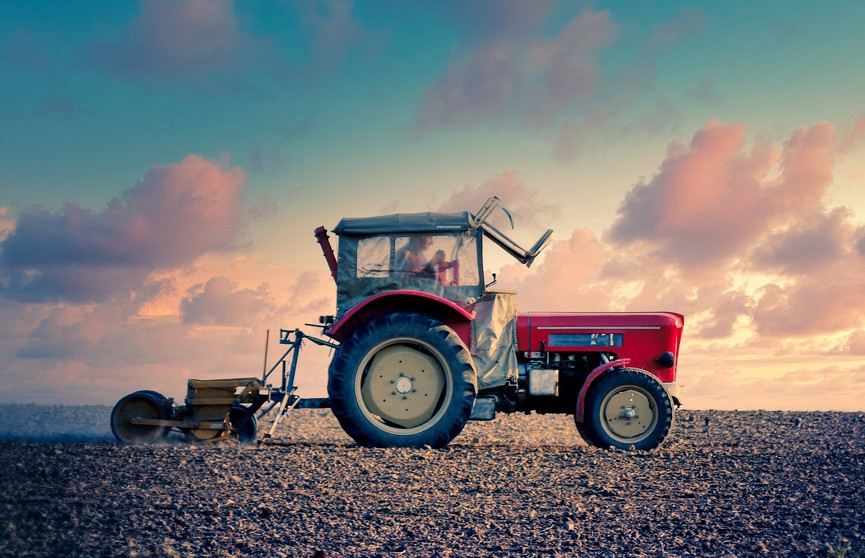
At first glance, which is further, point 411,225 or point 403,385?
point 411,225

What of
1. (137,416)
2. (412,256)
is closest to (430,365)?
(412,256)

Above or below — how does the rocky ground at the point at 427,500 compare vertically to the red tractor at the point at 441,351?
below

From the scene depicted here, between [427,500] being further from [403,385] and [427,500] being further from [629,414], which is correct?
[629,414]

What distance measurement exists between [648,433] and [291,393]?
4.18m

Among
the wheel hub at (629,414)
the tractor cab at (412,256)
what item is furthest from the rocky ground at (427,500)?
the tractor cab at (412,256)

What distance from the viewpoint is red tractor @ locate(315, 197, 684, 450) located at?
8867mm

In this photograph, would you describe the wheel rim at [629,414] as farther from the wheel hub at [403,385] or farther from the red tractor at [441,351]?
the wheel hub at [403,385]

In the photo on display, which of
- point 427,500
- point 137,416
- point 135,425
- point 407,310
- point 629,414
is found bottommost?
point 427,500

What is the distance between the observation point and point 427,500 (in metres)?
6.29

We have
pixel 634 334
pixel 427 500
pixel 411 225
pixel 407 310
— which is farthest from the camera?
pixel 634 334

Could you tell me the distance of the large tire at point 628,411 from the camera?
9.20 m

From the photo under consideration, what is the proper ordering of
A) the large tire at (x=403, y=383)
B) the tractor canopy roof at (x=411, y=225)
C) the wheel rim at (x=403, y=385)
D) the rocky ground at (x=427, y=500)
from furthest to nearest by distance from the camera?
1. the tractor canopy roof at (x=411, y=225)
2. the wheel rim at (x=403, y=385)
3. the large tire at (x=403, y=383)
4. the rocky ground at (x=427, y=500)

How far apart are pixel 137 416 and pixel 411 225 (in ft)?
13.1

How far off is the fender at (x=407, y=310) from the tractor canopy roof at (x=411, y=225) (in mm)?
787
